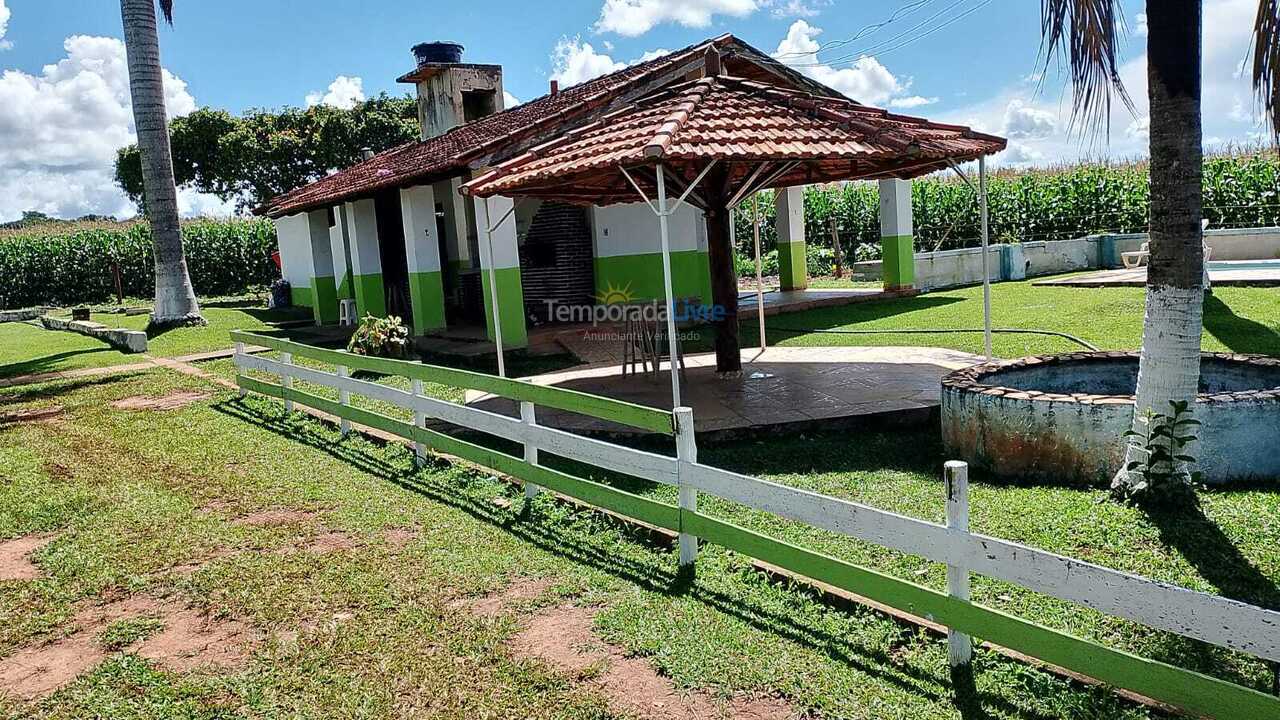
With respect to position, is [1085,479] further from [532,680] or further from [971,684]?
[532,680]

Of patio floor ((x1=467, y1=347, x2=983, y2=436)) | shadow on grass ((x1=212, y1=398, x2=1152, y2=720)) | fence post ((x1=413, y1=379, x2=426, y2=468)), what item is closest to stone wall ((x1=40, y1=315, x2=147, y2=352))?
patio floor ((x1=467, y1=347, x2=983, y2=436))

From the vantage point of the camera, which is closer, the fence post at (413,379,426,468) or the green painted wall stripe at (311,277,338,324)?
the fence post at (413,379,426,468)

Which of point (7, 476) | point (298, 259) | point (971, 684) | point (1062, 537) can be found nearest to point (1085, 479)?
point (1062, 537)

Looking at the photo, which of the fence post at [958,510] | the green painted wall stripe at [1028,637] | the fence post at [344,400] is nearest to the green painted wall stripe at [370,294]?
the fence post at [344,400]

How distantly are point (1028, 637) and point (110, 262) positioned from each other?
3565 centimetres

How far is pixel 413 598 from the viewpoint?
4.91 metres

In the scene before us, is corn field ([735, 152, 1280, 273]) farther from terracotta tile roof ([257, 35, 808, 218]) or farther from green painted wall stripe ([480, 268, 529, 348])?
green painted wall stripe ([480, 268, 529, 348])

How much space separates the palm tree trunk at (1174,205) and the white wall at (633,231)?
37.4 feet

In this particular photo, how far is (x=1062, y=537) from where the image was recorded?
506 cm

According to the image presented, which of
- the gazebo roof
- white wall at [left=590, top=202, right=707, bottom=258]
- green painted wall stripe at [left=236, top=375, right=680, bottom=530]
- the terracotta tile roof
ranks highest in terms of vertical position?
the terracotta tile roof

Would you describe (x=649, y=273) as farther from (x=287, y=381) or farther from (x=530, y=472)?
(x=530, y=472)

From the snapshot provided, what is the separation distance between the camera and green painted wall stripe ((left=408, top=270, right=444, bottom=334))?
15562 mm

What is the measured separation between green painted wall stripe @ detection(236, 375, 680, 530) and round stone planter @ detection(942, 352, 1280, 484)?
2673mm

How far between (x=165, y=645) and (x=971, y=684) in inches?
152
